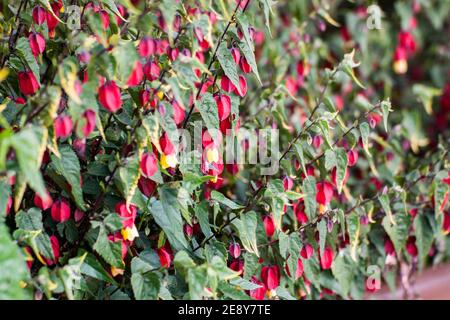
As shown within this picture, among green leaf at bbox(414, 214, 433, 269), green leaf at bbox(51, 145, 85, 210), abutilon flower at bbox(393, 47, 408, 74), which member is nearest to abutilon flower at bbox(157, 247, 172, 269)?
green leaf at bbox(51, 145, 85, 210)

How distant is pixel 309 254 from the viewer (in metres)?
1.59

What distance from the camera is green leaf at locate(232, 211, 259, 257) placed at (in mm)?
1416

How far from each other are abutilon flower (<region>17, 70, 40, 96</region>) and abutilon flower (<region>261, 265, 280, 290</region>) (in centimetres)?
65

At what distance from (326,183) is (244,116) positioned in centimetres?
48

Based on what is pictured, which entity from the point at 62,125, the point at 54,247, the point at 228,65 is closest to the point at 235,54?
the point at 228,65

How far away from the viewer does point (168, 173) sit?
137 centimetres

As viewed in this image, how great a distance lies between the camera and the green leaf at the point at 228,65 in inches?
54.9

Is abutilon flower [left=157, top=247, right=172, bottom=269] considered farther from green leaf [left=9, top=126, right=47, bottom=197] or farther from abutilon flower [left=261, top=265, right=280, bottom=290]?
green leaf [left=9, top=126, right=47, bottom=197]

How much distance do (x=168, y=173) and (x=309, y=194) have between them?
387 mm

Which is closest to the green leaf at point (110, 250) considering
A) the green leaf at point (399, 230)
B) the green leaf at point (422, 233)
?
the green leaf at point (399, 230)

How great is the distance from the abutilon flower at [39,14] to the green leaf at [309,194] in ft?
2.22

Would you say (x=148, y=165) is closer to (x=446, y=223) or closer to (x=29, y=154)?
(x=29, y=154)

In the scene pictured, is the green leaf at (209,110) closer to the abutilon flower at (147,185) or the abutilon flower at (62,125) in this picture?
the abutilon flower at (147,185)
